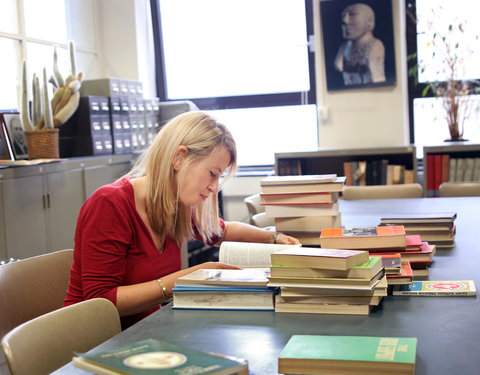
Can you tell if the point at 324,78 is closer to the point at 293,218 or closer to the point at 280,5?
the point at 280,5

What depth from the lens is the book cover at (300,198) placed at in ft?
7.13

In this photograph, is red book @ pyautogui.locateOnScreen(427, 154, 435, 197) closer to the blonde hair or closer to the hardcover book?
the hardcover book

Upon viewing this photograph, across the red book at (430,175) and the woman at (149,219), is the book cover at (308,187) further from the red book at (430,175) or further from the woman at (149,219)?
the red book at (430,175)

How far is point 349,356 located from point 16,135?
3.46 m

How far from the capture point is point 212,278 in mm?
1477

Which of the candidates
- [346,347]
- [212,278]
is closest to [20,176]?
[212,278]

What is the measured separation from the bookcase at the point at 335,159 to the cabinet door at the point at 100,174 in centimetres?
134

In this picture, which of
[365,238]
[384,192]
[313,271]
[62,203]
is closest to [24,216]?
[62,203]

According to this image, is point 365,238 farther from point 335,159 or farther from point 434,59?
point 434,59

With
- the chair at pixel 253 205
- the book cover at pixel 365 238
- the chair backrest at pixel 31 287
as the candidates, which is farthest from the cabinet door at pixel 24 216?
the book cover at pixel 365 238

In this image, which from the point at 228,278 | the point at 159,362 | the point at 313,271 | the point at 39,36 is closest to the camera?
the point at 159,362

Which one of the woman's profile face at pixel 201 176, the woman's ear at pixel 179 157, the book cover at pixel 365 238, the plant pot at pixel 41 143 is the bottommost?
the book cover at pixel 365 238

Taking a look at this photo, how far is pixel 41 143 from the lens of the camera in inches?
151

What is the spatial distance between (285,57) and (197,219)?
13.5ft
